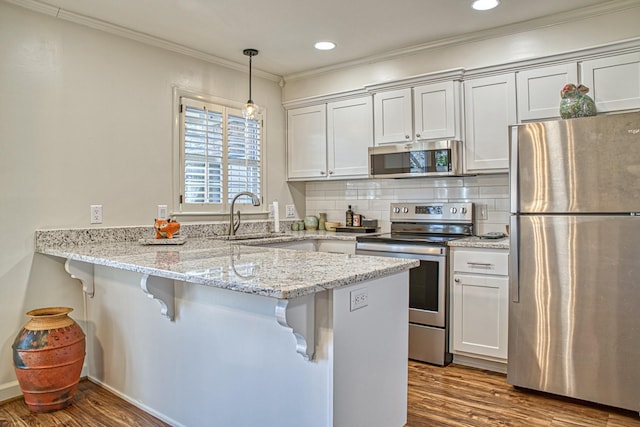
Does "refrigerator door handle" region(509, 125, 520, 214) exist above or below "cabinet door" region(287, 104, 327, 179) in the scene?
below

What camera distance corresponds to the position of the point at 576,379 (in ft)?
8.14

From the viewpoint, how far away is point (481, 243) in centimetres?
298

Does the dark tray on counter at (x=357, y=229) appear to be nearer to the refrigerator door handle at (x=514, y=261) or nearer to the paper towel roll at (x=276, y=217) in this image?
the paper towel roll at (x=276, y=217)

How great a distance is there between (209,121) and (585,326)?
3007 millimetres

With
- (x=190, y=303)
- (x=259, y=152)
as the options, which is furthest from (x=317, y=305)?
(x=259, y=152)

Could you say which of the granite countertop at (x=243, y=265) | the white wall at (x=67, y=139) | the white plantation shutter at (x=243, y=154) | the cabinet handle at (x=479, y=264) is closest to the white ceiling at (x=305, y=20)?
the white wall at (x=67, y=139)

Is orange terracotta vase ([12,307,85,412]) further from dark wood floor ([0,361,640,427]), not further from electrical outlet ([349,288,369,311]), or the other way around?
electrical outlet ([349,288,369,311])

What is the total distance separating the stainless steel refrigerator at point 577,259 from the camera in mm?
2307

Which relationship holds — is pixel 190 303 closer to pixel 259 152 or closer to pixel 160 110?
pixel 160 110

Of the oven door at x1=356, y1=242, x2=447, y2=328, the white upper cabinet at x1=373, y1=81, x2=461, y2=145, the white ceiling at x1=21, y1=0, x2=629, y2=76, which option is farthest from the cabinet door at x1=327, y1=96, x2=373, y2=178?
the oven door at x1=356, y1=242, x2=447, y2=328

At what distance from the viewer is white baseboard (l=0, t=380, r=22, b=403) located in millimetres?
2607

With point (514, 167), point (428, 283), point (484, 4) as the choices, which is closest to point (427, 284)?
point (428, 283)

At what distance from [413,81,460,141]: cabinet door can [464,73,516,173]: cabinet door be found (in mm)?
94

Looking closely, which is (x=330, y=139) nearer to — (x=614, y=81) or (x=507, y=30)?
(x=507, y=30)
